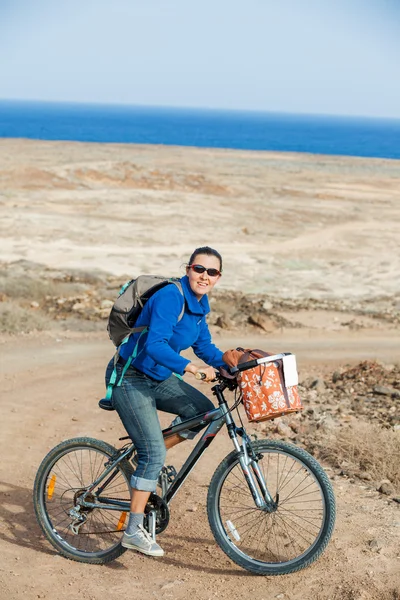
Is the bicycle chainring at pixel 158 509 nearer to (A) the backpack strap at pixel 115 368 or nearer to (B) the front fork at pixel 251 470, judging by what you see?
(B) the front fork at pixel 251 470

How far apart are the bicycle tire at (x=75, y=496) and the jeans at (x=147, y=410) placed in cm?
30

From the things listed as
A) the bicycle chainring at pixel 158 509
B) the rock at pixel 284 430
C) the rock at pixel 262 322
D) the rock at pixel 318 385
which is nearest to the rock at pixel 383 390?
the rock at pixel 318 385

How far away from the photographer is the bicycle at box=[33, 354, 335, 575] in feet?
16.7

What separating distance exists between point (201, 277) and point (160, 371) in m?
0.67

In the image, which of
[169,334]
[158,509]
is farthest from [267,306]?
[169,334]

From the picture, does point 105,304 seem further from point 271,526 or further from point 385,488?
point 271,526

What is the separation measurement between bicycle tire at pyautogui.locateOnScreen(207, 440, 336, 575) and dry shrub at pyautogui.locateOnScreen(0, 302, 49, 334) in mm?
8264

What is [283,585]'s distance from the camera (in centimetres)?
523

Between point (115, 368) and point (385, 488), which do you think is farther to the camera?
point (385, 488)

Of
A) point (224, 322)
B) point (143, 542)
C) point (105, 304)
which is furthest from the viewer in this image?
point (105, 304)

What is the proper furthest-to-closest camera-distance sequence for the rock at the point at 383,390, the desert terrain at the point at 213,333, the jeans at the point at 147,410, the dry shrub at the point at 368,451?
the rock at the point at 383,390 < the dry shrub at the point at 368,451 < the desert terrain at the point at 213,333 < the jeans at the point at 147,410

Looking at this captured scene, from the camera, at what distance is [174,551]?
584 cm

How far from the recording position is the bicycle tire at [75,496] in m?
5.48

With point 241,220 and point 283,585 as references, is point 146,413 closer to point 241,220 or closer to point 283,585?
point 283,585
